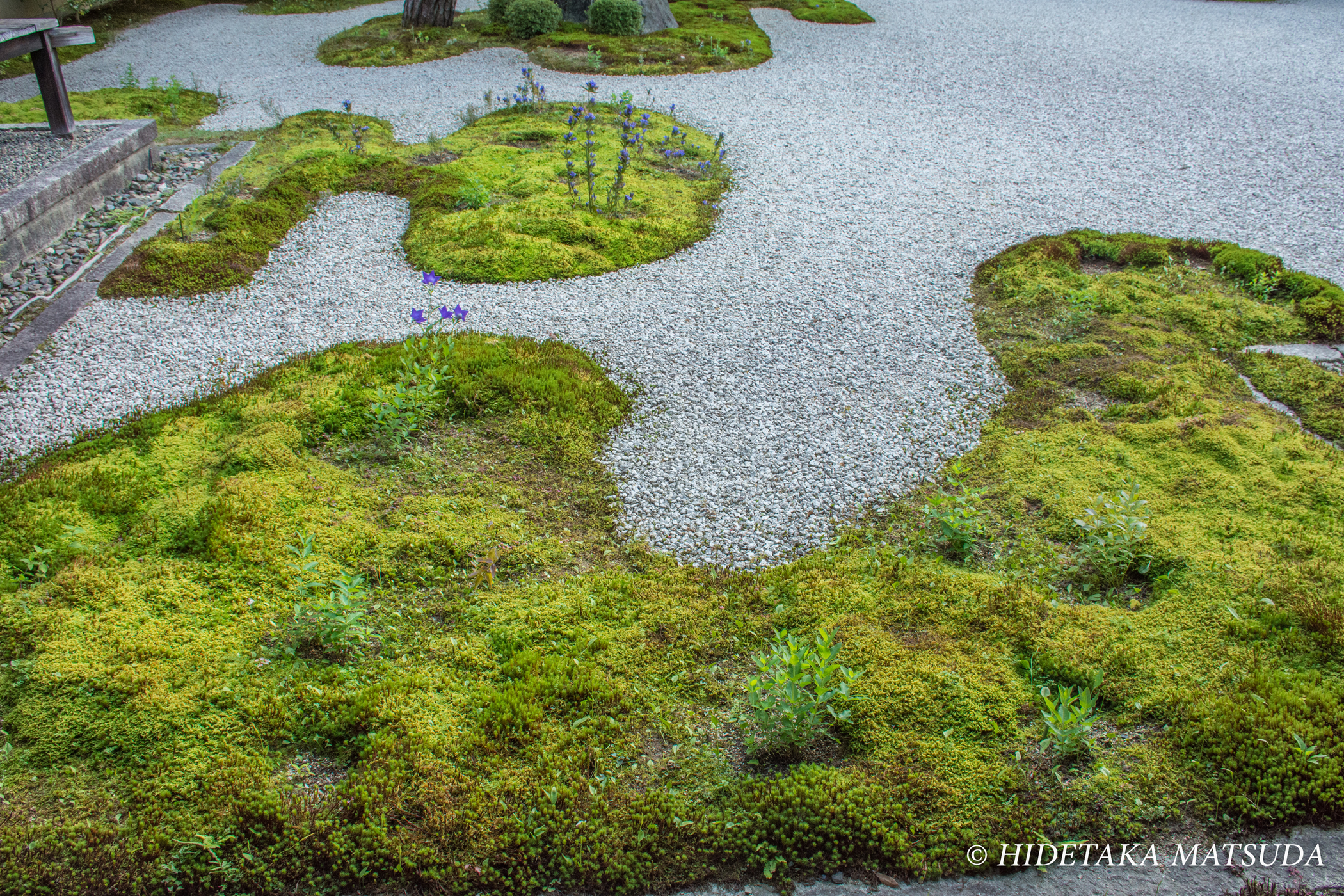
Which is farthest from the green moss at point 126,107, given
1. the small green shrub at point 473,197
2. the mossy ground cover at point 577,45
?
the small green shrub at point 473,197

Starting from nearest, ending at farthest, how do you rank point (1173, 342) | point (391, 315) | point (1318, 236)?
point (1173, 342), point (391, 315), point (1318, 236)

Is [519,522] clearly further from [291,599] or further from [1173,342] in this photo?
[1173,342]

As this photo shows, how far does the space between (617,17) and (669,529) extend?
12.9m

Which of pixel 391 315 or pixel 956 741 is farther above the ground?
pixel 391 315

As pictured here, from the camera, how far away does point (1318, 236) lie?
24.6 ft

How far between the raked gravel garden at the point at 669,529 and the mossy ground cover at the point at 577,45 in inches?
187

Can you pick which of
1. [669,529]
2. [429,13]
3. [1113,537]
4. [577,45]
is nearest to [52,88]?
[429,13]

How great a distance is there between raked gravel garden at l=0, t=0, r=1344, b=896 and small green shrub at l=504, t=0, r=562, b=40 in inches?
253

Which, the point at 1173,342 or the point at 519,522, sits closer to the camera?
the point at 519,522

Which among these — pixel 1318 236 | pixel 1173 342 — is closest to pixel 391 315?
pixel 1173 342

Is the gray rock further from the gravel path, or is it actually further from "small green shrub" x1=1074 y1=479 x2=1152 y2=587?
"small green shrub" x1=1074 y1=479 x2=1152 y2=587

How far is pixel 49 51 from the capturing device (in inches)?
324

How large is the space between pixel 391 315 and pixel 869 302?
154 inches

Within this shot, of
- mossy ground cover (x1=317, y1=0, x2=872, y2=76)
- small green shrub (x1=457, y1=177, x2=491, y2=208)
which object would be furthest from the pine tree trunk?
small green shrub (x1=457, y1=177, x2=491, y2=208)
